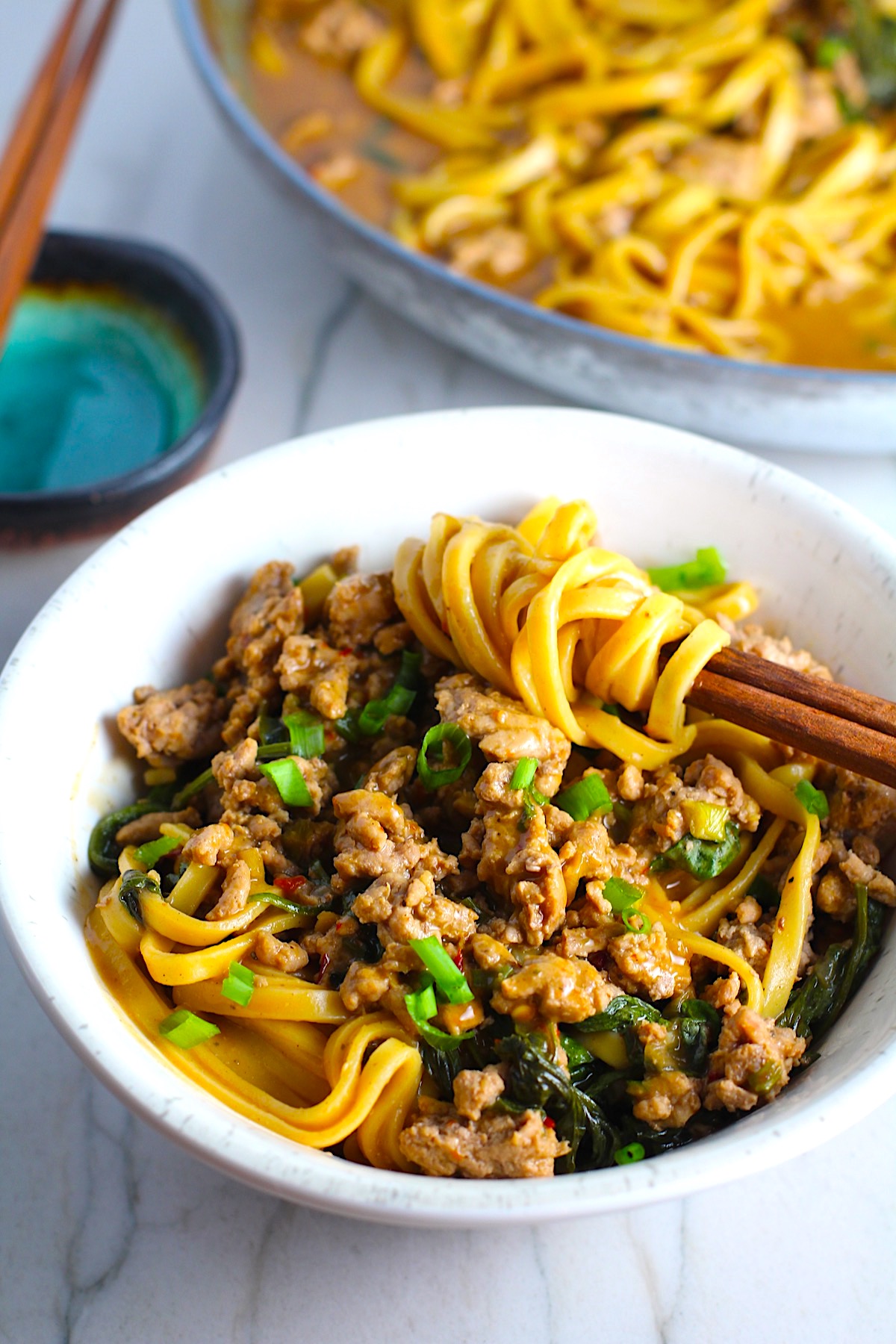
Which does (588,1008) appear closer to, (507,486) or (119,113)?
(507,486)

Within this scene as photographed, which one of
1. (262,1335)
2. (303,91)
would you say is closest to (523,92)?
(303,91)

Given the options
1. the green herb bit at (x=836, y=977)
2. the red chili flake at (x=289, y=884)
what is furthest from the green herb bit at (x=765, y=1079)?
the red chili flake at (x=289, y=884)

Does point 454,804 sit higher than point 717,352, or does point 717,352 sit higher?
point 717,352

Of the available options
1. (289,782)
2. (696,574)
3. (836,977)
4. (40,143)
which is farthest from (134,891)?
(40,143)

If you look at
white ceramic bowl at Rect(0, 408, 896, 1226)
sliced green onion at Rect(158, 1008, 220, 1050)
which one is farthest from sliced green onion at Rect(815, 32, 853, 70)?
sliced green onion at Rect(158, 1008, 220, 1050)

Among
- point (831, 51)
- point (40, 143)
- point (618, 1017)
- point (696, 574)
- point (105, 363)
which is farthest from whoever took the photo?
point (831, 51)

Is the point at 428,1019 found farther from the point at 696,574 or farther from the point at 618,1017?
the point at 696,574
